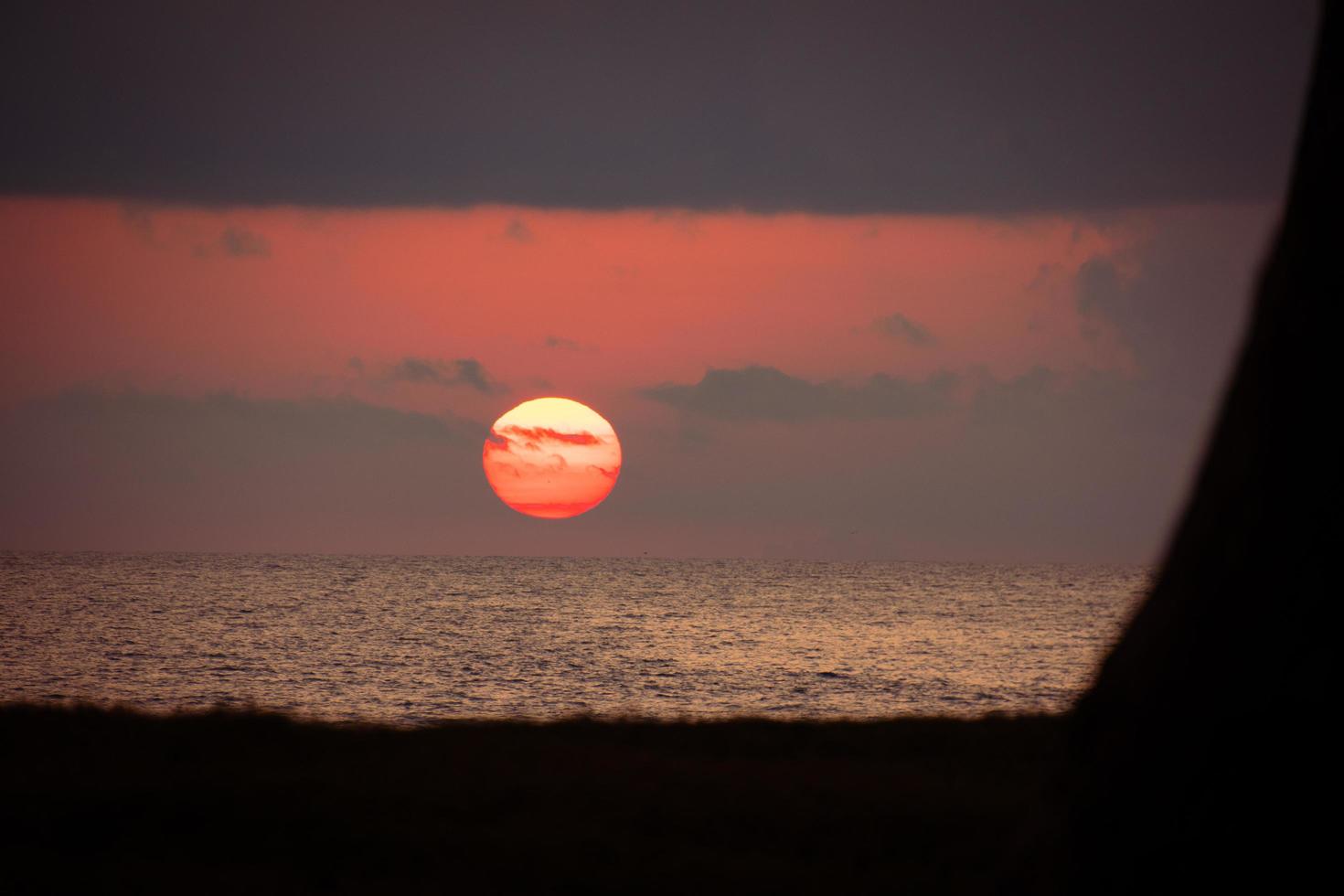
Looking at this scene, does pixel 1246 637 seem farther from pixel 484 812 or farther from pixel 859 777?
pixel 859 777

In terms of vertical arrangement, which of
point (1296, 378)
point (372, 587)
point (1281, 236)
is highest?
point (1281, 236)

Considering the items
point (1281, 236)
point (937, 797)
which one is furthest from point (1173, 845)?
point (937, 797)

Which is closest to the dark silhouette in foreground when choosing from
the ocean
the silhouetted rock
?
the silhouetted rock

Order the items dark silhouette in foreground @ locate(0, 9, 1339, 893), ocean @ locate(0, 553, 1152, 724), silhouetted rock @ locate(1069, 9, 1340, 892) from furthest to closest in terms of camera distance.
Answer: ocean @ locate(0, 553, 1152, 724) < dark silhouette in foreground @ locate(0, 9, 1339, 893) < silhouetted rock @ locate(1069, 9, 1340, 892)

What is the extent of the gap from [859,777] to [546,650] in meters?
51.5

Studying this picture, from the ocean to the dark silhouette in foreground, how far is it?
4413 millimetres

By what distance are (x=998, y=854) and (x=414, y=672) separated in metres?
44.1

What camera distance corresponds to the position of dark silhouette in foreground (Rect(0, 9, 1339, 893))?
5.09m

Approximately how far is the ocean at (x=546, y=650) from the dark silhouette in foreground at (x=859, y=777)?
14.5 ft

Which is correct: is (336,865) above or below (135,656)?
above

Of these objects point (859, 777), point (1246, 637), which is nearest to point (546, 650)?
point (859, 777)

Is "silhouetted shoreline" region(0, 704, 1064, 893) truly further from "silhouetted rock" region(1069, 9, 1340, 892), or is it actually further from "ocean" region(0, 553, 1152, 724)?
"ocean" region(0, 553, 1152, 724)

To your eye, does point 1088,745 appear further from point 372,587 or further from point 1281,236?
point 372,587

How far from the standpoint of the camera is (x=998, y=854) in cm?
1070
